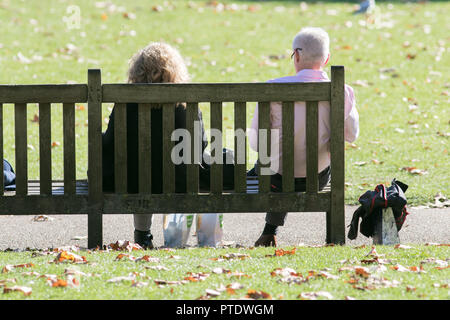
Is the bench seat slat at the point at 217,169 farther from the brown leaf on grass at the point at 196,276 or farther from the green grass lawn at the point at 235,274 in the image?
the brown leaf on grass at the point at 196,276

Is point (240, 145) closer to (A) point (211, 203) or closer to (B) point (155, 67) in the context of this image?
(A) point (211, 203)

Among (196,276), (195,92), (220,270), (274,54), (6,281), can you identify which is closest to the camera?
(6,281)

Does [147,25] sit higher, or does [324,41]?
[147,25]

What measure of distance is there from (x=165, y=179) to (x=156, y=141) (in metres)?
0.30

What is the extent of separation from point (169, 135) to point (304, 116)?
900 millimetres

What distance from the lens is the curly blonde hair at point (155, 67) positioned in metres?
5.30

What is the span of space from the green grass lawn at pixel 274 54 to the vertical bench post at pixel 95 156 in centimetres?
257

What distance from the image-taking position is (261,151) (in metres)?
5.22

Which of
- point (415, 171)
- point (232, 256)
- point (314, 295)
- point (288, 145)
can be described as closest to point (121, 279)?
point (232, 256)

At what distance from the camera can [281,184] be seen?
538 cm

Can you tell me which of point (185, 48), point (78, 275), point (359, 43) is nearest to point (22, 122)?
point (78, 275)

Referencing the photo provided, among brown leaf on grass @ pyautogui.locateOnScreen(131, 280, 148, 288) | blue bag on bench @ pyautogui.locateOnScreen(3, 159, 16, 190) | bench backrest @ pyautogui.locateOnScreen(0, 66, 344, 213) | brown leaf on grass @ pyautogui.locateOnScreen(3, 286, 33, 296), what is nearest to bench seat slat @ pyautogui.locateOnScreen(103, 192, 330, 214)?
bench backrest @ pyautogui.locateOnScreen(0, 66, 344, 213)

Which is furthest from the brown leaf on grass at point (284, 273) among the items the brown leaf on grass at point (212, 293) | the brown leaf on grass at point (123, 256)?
the brown leaf on grass at point (123, 256)

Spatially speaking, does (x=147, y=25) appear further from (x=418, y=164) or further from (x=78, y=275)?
(x=78, y=275)
